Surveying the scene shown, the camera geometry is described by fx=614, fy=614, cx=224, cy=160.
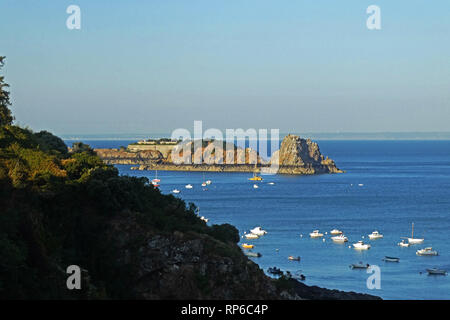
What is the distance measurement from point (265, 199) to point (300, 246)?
38.2 m

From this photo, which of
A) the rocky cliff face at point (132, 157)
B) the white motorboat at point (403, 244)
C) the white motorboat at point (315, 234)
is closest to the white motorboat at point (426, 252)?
the white motorboat at point (403, 244)

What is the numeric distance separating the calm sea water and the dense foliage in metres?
18.7

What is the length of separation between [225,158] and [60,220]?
149 metres

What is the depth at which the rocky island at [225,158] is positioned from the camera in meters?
148

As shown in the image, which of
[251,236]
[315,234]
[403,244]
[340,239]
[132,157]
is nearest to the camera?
[403,244]

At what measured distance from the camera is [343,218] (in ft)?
234

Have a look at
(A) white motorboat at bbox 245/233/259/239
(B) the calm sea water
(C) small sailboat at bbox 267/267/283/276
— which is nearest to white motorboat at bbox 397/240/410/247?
(B) the calm sea water

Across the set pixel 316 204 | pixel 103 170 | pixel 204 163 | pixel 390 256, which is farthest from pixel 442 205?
pixel 204 163

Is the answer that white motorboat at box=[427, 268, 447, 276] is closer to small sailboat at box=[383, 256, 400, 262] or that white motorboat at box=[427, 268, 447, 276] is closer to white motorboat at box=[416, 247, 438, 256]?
A: small sailboat at box=[383, 256, 400, 262]

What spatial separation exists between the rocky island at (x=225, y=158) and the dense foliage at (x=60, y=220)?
112m

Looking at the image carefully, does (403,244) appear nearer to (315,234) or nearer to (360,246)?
(360,246)

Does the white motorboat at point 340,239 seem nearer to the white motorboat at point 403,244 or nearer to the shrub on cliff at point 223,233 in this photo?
the white motorboat at point 403,244

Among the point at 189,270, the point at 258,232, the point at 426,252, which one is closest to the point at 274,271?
the point at 426,252
